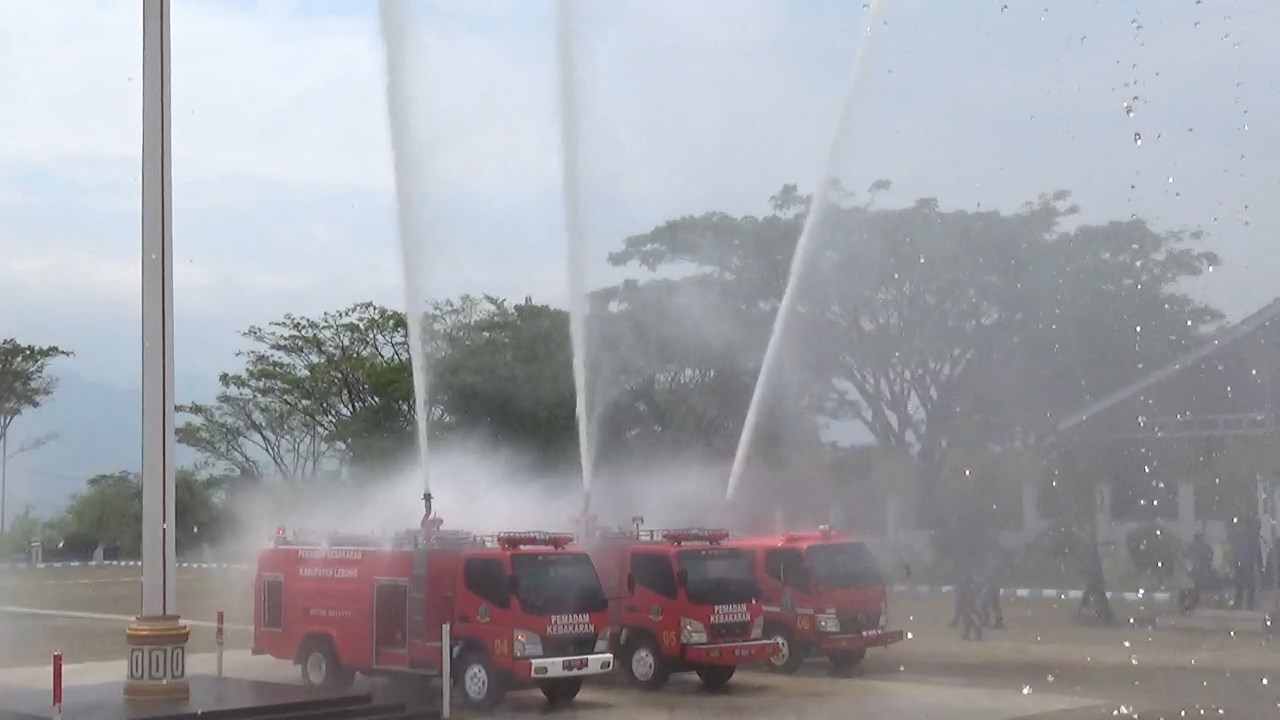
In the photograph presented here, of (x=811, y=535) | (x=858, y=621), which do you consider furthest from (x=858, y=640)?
(x=811, y=535)

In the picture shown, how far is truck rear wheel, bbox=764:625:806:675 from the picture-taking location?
18734 millimetres

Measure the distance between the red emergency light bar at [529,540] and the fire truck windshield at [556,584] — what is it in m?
0.17

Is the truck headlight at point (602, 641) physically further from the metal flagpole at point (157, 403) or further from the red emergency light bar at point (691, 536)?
the metal flagpole at point (157, 403)

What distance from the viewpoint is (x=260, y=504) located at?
39156 mm

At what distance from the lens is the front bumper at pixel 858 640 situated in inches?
713

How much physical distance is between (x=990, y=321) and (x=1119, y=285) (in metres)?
1.93

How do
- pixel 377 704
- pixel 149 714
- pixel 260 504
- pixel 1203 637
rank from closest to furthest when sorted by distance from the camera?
pixel 1203 637, pixel 149 714, pixel 377 704, pixel 260 504

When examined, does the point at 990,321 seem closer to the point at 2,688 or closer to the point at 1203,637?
the point at 1203,637

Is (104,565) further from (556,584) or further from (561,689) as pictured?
(556,584)

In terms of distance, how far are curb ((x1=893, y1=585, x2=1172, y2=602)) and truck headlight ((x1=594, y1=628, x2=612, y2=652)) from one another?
3.77 meters

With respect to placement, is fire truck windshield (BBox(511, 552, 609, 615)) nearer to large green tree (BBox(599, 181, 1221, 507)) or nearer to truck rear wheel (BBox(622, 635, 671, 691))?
truck rear wheel (BBox(622, 635, 671, 691))

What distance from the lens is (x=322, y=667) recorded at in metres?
17.8

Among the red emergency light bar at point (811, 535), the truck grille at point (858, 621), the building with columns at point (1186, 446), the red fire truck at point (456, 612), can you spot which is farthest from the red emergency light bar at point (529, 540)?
the building with columns at point (1186, 446)

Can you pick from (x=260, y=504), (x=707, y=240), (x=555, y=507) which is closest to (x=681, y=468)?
(x=555, y=507)
